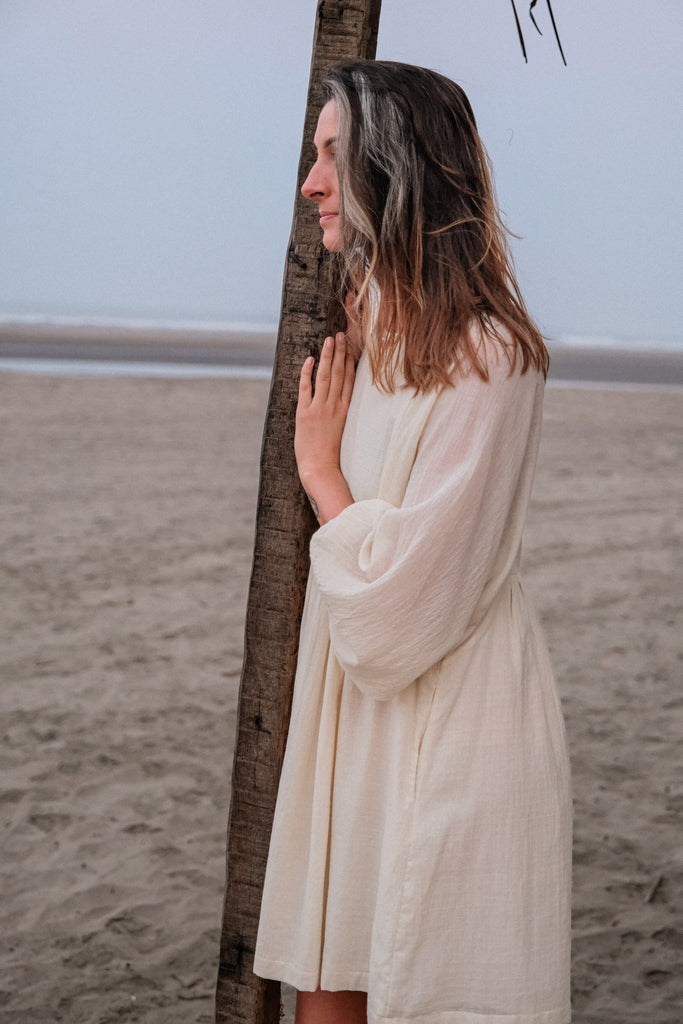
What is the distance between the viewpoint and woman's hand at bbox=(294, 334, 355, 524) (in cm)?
184

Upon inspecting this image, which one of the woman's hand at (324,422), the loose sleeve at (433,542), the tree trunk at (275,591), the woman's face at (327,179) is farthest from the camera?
the tree trunk at (275,591)

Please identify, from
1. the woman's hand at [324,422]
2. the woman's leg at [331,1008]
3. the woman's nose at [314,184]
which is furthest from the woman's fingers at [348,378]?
the woman's leg at [331,1008]

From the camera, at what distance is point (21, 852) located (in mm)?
3730

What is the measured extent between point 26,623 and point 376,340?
4.61 metres

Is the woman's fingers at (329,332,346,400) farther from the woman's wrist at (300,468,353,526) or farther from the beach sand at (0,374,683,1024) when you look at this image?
the beach sand at (0,374,683,1024)

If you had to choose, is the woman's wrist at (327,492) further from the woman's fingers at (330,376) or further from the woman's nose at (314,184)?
the woman's nose at (314,184)

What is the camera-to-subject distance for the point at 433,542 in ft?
5.21

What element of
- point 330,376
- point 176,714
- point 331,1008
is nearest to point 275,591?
point 330,376

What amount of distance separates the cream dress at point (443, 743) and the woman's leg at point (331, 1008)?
10cm

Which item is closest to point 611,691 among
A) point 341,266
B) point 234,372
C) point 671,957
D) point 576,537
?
point 671,957

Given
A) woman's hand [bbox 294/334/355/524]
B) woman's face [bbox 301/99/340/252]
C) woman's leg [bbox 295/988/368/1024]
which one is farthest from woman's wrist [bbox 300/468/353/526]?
woman's leg [bbox 295/988/368/1024]

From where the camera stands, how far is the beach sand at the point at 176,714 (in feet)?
10.5

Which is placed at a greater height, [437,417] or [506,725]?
[437,417]

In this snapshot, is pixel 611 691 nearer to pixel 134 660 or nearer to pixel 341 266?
pixel 134 660
